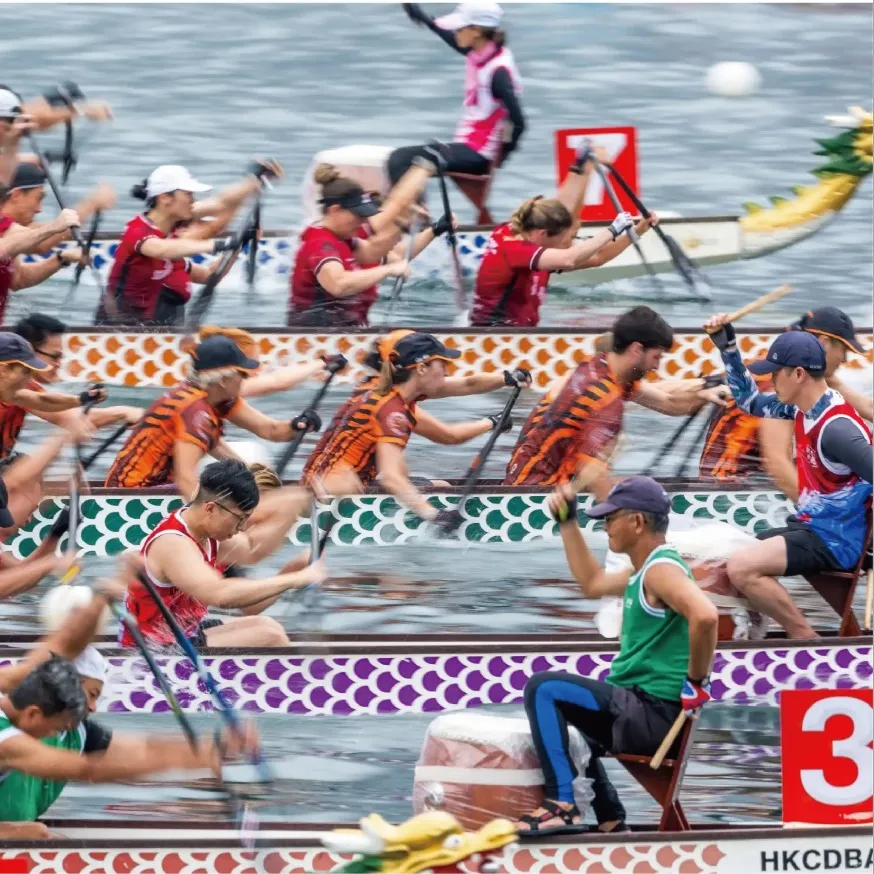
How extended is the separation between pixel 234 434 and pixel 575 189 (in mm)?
2781

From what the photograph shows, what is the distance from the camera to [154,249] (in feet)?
40.2

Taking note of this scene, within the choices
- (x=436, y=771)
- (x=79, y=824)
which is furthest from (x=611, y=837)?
(x=79, y=824)

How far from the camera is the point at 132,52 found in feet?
95.1

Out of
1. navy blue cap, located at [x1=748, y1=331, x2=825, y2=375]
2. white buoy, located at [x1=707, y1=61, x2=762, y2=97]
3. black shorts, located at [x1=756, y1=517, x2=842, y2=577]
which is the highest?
navy blue cap, located at [x1=748, y1=331, x2=825, y2=375]

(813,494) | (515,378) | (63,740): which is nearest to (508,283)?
(515,378)

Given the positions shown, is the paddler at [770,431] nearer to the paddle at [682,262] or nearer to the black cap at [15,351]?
the paddle at [682,262]

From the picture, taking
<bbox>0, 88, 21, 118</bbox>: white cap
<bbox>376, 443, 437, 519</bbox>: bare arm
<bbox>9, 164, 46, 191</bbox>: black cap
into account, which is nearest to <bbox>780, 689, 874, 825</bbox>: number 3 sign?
<bbox>376, 443, 437, 519</bbox>: bare arm

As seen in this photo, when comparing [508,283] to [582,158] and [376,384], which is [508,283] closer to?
[582,158]

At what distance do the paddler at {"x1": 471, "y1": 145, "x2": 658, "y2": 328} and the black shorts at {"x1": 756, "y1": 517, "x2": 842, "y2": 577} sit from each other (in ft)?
11.8

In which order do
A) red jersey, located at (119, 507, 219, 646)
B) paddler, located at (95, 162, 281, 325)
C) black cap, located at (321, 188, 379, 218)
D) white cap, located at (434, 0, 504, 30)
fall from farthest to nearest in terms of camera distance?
white cap, located at (434, 0, 504, 30) → paddler, located at (95, 162, 281, 325) → black cap, located at (321, 188, 379, 218) → red jersey, located at (119, 507, 219, 646)

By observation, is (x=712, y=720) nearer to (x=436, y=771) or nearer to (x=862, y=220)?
(x=436, y=771)

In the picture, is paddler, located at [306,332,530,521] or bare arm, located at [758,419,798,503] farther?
paddler, located at [306,332,530,521]

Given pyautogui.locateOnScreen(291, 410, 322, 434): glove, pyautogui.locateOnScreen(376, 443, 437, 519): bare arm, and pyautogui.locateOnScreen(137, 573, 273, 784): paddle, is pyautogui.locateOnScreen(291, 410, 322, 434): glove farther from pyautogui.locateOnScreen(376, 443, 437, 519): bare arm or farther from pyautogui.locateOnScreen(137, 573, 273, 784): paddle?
pyautogui.locateOnScreen(137, 573, 273, 784): paddle

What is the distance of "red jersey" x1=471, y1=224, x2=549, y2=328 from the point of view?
469 inches
